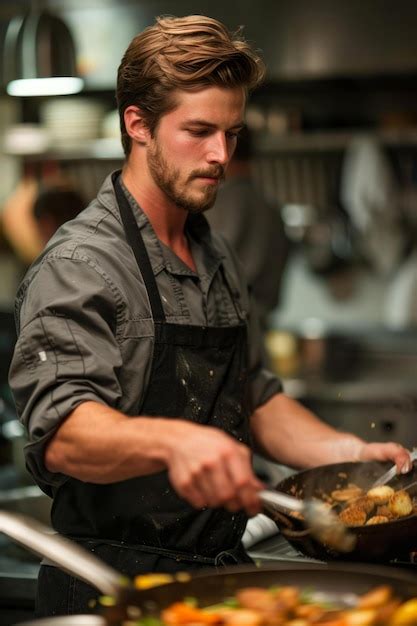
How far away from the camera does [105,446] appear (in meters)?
1.76

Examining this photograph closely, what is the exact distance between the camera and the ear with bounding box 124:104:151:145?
2207mm

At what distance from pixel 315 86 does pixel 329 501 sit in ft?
13.0

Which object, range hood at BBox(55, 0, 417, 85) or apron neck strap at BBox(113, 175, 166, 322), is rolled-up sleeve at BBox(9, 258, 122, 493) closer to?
apron neck strap at BBox(113, 175, 166, 322)

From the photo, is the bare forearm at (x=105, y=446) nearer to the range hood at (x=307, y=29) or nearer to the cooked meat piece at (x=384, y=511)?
the cooked meat piece at (x=384, y=511)

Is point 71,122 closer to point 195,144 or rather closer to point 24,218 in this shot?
point 24,218

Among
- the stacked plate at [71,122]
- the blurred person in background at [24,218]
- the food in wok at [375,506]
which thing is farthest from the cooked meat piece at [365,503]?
the stacked plate at [71,122]

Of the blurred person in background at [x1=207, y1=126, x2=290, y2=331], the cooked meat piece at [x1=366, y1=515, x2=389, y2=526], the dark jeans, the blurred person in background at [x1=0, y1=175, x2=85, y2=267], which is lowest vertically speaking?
the blurred person in background at [x1=0, y1=175, x2=85, y2=267]

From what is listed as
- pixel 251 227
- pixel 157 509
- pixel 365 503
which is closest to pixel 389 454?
pixel 365 503

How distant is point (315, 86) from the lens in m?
5.89

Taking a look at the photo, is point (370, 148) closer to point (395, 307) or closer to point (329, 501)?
point (395, 307)

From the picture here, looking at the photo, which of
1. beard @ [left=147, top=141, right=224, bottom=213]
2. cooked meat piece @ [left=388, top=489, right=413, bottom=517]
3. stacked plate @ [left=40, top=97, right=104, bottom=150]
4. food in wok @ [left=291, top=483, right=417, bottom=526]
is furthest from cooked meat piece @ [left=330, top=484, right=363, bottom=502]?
stacked plate @ [left=40, top=97, right=104, bottom=150]

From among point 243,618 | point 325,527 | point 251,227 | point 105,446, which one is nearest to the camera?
point 243,618

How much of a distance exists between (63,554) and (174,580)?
6.9 inches

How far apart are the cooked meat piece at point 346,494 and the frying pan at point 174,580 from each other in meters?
0.58
